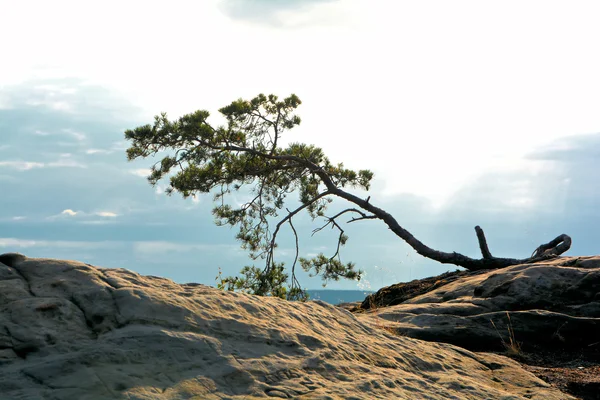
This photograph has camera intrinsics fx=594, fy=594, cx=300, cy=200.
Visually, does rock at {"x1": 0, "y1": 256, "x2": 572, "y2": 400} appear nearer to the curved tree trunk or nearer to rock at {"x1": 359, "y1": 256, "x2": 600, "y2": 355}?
rock at {"x1": 359, "y1": 256, "x2": 600, "y2": 355}

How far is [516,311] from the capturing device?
9.36 metres

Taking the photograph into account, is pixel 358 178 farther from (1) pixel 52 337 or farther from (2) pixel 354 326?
(1) pixel 52 337

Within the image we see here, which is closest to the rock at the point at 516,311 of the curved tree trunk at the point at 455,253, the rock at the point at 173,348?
the rock at the point at 173,348

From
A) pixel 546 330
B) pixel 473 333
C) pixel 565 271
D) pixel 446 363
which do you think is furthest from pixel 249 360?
pixel 565 271

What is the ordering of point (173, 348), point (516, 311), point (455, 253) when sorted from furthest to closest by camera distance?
1. point (455, 253)
2. point (516, 311)
3. point (173, 348)

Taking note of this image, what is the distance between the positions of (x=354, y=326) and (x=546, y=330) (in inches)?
161

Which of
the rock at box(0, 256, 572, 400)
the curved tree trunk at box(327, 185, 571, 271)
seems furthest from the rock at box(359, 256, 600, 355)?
the curved tree trunk at box(327, 185, 571, 271)

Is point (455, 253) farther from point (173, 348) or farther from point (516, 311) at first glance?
point (173, 348)

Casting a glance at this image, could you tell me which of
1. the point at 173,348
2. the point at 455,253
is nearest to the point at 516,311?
the point at 173,348

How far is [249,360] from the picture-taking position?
4.63 metres

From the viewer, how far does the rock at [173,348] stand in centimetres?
400

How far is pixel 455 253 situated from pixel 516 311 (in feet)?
22.7

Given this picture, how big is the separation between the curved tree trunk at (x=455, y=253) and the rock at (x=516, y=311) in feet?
13.9

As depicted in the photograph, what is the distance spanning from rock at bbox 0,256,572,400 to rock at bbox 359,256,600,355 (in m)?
2.57
